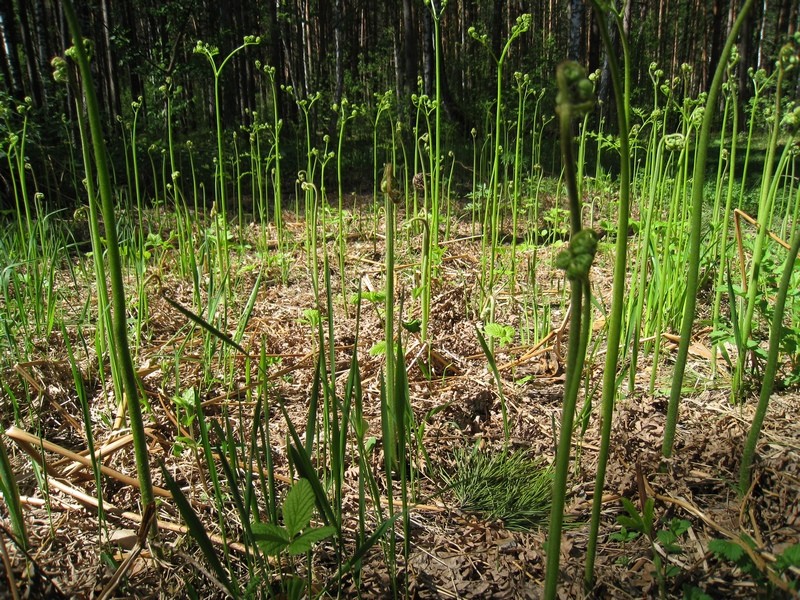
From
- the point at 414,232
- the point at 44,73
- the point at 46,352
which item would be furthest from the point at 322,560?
the point at 44,73

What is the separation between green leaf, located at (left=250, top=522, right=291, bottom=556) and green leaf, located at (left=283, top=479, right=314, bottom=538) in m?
0.01

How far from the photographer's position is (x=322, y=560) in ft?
3.31

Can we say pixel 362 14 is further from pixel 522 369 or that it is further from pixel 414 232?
pixel 522 369

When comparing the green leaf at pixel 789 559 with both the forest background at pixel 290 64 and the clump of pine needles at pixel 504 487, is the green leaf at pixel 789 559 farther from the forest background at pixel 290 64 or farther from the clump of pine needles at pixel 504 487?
the forest background at pixel 290 64

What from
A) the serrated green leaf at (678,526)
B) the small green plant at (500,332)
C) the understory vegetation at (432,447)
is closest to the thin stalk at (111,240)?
the understory vegetation at (432,447)

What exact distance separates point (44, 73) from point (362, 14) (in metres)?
14.8

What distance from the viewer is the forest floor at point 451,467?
92 cm

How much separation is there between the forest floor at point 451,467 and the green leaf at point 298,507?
162mm

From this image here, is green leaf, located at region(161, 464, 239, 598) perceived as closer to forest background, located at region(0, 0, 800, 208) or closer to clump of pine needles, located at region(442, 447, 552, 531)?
clump of pine needles, located at region(442, 447, 552, 531)

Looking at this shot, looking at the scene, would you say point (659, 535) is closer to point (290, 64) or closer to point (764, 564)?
point (764, 564)

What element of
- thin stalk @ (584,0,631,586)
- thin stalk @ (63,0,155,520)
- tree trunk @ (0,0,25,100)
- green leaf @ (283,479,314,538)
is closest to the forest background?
tree trunk @ (0,0,25,100)

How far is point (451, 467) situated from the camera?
127cm

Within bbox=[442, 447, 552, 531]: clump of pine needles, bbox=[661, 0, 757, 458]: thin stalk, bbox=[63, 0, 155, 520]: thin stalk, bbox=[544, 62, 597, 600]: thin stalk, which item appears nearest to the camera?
bbox=[544, 62, 597, 600]: thin stalk

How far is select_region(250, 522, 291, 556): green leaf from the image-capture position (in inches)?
31.3
